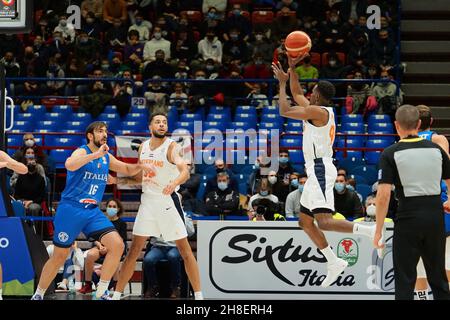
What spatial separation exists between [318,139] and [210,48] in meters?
11.4

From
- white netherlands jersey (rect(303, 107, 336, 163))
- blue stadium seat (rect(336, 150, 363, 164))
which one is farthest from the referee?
blue stadium seat (rect(336, 150, 363, 164))

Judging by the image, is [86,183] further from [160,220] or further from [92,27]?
[92,27]

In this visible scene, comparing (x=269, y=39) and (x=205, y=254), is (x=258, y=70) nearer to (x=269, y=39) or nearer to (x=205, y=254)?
(x=269, y=39)

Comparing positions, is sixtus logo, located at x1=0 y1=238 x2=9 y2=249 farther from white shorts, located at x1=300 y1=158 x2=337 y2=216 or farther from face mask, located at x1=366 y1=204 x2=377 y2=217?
face mask, located at x1=366 y1=204 x2=377 y2=217

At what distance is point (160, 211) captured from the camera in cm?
1007

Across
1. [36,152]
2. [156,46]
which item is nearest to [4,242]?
[36,152]

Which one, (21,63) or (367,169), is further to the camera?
(21,63)

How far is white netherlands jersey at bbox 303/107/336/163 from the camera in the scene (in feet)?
30.9

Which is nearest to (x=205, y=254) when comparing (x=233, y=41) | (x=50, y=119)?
(x=50, y=119)

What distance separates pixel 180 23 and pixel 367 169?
6.87 m

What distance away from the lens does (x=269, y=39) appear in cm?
2086

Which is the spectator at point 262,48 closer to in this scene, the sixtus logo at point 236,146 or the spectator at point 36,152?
the sixtus logo at point 236,146

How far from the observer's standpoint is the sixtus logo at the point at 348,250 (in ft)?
38.9

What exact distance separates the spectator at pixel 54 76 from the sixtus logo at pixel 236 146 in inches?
172
